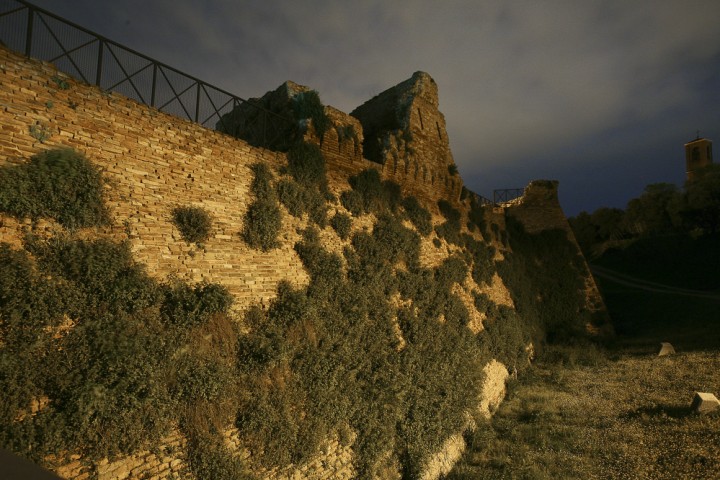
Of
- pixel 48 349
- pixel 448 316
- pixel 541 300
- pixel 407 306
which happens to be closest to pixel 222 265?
pixel 48 349

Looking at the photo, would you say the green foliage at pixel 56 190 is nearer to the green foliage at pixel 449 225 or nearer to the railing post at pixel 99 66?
the railing post at pixel 99 66

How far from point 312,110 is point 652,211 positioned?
52.5 m

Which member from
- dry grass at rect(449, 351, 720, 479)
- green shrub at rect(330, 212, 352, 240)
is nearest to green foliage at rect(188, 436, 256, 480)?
green shrub at rect(330, 212, 352, 240)

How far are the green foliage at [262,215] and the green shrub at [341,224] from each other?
6.65 feet

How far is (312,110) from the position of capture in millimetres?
10719

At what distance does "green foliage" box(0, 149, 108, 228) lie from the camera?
507 cm

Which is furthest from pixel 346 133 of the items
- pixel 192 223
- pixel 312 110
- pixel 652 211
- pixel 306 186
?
pixel 652 211

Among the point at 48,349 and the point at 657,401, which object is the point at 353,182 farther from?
the point at 657,401

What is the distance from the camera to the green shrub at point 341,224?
10.5 m

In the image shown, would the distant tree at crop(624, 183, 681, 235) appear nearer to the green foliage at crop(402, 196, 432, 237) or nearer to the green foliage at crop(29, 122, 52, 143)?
the green foliage at crop(402, 196, 432, 237)

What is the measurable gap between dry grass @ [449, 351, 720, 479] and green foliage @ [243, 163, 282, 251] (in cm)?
838

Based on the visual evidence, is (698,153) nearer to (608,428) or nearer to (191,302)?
(608,428)

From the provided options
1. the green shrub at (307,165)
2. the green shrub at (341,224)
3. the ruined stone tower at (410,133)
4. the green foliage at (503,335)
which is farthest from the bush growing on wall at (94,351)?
the green foliage at (503,335)

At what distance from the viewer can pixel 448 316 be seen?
A: 13266mm
